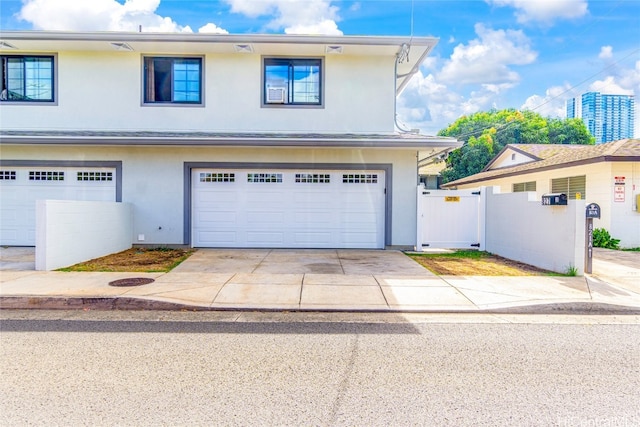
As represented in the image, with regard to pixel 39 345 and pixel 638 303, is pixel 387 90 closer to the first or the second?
pixel 638 303

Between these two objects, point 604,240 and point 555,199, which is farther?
point 604,240

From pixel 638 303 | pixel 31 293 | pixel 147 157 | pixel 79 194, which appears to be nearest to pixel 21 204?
pixel 79 194

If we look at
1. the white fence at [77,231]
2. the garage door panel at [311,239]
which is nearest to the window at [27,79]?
the white fence at [77,231]

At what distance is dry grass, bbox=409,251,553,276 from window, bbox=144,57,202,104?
8.41m

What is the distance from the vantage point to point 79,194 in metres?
11.8

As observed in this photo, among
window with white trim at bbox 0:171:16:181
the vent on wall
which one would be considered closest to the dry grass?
window with white trim at bbox 0:171:16:181

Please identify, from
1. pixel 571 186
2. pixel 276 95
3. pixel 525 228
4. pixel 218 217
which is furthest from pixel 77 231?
pixel 571 186

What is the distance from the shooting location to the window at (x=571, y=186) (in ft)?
46.6

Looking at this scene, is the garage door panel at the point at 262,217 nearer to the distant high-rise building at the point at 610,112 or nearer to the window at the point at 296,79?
the window at the point at 296,79

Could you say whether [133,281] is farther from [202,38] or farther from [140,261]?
[202,38]

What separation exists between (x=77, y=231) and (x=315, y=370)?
304 inches

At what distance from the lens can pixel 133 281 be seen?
736cm

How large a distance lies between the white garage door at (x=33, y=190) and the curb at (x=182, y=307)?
20.6ft

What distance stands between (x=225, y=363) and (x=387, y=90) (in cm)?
1046
